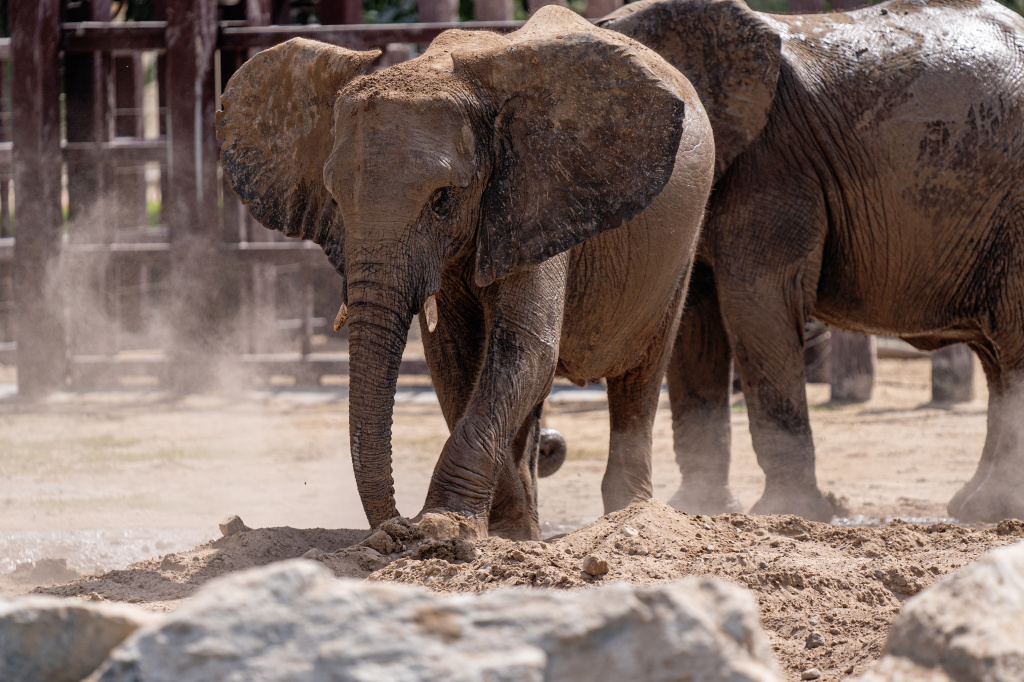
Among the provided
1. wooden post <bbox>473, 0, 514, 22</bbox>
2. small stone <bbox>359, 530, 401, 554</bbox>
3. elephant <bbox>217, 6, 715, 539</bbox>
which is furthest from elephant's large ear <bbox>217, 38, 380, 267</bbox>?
wooden post <bbox>473, 0, 514, 22</bbox>

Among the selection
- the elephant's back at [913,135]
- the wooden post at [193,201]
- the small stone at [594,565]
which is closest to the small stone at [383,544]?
the small stone at [594,565]

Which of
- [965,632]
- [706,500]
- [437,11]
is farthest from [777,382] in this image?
[437,11]

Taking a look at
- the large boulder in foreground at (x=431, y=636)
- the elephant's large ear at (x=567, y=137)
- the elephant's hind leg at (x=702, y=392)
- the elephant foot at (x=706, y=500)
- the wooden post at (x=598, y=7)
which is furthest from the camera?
the wooden post at (x=598, y=7)

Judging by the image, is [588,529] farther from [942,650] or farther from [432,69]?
[942,650]

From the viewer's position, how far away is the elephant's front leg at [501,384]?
392cm

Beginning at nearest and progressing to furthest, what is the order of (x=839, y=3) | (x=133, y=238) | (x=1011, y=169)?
(x=1011, y=169), (x=839, y=3), (x=133, y=238)

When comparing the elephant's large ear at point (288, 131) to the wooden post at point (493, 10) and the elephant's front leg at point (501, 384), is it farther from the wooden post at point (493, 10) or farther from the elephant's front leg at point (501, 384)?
the wooden post at point (493, 10)

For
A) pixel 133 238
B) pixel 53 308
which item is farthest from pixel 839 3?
pixel 133 238

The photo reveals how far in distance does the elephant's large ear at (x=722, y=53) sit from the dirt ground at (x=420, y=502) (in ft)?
6.30

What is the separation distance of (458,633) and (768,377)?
13.4ft

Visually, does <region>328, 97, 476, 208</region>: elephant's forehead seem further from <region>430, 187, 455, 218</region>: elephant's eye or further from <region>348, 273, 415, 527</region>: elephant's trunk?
<region>348, 273, 415, 527</region>: elephant's trunk

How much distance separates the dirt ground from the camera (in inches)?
140

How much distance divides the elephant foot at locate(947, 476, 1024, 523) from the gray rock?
4808 millimetres

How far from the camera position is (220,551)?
4082mm
